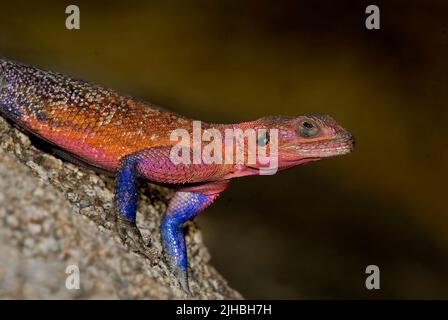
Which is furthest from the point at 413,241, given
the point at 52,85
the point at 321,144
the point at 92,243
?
the point at 92,243

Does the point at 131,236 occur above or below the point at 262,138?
below

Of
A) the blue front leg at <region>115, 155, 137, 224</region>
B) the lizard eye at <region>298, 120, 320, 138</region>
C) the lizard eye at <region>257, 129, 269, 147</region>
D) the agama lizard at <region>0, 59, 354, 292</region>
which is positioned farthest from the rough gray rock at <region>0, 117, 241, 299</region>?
the lizard eye at <region>298, 120, 320, 138</region>

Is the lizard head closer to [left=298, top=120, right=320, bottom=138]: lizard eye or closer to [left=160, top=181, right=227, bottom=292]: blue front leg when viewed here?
[left=298, top=120, right=320, bottom=138]: lizard eye

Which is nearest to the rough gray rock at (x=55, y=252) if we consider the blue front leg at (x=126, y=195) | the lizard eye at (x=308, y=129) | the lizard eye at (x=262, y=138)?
the blue front leg at (x=126, y=195)

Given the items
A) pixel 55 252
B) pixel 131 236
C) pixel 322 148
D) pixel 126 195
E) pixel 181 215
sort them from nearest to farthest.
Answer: pixel 55 252 → pixel 131 236 → pixel 126 195 → pixel 322 148 → pixel 181 215

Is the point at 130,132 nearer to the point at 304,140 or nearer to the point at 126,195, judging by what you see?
the point at 126,195

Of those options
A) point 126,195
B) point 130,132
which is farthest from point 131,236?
point 130,132

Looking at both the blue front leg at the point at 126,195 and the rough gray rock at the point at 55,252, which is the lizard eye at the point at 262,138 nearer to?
the blue front leg at the point at 126,195

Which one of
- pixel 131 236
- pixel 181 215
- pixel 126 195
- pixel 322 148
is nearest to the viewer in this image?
pixel 131 236

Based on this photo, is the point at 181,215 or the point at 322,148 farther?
the point at 181,215
